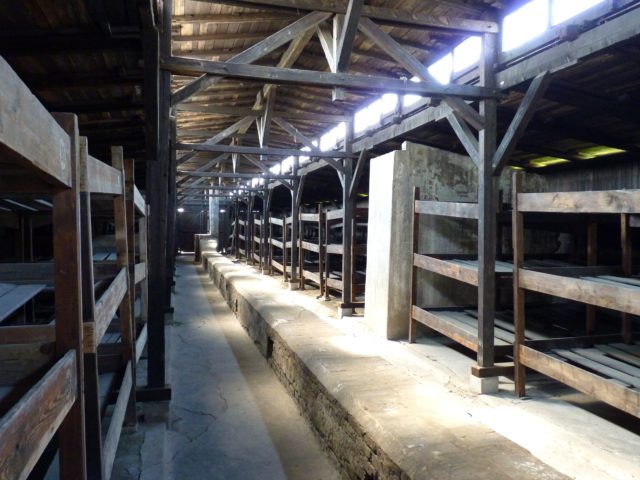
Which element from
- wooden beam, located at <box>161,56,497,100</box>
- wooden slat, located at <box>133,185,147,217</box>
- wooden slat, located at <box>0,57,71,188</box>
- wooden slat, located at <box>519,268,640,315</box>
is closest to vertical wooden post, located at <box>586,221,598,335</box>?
wooden slat, located at <box>519,268,640,315</box>

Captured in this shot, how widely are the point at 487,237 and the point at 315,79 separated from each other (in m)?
2.23

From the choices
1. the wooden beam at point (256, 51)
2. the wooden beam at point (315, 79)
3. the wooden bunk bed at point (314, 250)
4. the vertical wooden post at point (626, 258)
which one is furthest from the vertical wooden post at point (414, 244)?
the wooden bunk bed at point (314, 250)

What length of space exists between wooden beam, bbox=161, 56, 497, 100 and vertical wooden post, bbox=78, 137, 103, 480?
2.39m

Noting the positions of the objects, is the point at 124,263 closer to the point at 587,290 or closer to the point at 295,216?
the point at 587,290

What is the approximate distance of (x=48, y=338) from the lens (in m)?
1.98

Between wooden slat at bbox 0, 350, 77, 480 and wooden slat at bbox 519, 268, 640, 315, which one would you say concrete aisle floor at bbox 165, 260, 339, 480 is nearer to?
wooden slat at bbox 519, 268, 640, 315

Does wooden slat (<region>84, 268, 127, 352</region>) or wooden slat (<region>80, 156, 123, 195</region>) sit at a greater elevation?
wooden slat (<region>80, 156, 123, 195</region>)

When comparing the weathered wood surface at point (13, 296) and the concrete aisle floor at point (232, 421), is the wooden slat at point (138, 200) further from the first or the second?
the concrete aisle floor at point (232, 421)

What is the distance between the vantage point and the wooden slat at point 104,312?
2.00 m

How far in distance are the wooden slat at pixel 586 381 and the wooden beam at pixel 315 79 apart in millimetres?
2476

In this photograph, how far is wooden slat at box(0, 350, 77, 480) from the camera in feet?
3.65

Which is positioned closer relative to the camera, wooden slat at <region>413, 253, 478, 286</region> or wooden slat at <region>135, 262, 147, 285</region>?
wooden slat at <region>135, 262, 147, 285</region>

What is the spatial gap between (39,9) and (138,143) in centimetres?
392

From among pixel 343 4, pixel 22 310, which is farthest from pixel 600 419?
pixel 22 310
